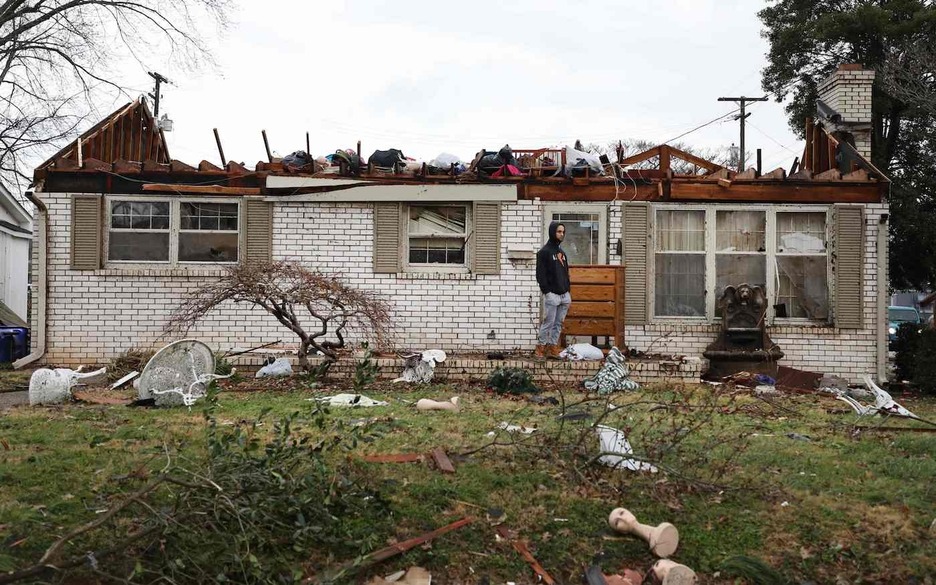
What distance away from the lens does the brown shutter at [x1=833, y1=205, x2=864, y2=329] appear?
42.1ft

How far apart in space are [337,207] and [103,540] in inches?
339

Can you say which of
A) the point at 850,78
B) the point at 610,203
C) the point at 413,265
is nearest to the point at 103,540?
the point at 413,265

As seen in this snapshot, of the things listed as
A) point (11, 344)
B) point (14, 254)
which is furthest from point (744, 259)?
point (14, 254)

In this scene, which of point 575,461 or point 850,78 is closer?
point 575,461

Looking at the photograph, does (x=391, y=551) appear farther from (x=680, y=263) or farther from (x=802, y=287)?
(x=802, y=287)

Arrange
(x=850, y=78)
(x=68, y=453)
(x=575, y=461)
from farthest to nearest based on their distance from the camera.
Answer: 1. (x=850, y=78)
2. (x=68, y=453)
3. (x=575, y=461)

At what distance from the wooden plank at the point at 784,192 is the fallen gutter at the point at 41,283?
29.4 ft

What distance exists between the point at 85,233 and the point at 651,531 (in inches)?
408

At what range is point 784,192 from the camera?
1291cm

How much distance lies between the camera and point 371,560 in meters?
4.61

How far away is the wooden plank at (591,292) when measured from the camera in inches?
470

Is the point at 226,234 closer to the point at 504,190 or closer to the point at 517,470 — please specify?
the point at 504,190

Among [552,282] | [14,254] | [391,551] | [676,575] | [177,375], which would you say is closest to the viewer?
[676,575]

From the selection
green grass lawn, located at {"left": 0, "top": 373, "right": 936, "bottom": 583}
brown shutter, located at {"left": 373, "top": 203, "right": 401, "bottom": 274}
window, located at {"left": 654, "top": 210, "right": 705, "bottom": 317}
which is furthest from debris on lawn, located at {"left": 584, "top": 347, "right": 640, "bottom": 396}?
brown shutter, located at {"left": 373, "top": 203, "right": 401, "bottom": 274}
